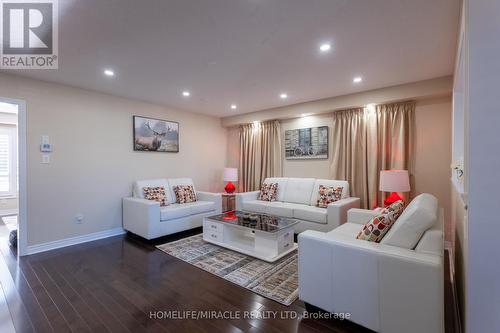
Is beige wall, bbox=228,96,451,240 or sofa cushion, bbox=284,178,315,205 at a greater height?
beige wall, bbox=228,96,451,240

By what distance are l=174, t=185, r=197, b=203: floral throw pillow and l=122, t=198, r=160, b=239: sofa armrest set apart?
72 cm

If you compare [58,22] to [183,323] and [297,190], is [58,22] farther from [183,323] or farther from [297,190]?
[297,190]

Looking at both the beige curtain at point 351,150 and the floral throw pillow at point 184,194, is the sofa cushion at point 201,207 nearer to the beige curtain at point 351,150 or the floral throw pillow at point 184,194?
the floral throw pillow at point 184,194

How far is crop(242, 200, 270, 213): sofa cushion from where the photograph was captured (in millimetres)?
4287

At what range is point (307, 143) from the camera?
4.75 m

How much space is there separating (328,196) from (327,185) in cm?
31

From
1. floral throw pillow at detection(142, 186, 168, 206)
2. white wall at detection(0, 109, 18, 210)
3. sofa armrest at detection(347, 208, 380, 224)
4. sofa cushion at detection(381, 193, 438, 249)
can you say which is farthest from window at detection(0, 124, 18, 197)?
sofa cushion at detection(381, 193, 438, 249)

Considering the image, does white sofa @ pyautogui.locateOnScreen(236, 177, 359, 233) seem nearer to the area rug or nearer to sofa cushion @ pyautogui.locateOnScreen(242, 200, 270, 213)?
sofa cushion @ pyautogui.locateOnScreen(242, 200, 270, 213)

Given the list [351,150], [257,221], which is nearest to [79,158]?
[257,221]

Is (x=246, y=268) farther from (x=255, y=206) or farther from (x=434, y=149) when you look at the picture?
(x=434, y=149)

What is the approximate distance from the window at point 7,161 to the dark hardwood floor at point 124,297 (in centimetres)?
348

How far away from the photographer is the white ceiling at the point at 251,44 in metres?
1.80

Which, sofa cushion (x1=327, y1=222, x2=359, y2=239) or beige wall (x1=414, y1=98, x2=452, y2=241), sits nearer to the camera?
sofa cushion (x1=327, y1=222, x2=359, y2=239)

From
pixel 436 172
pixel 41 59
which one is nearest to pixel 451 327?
pixel 436 172
